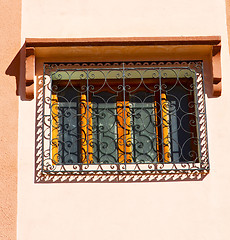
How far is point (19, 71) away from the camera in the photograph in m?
7.58

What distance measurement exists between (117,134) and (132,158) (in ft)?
1.18

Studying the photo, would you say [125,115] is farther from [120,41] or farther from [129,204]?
[129,204]

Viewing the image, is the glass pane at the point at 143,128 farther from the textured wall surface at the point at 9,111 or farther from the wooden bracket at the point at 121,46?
the textured wall surface at the point at 9,111

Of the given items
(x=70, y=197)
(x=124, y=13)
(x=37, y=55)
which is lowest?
(x=70, y=197)

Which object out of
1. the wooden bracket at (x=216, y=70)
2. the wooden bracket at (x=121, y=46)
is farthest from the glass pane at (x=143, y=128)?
the wooden bracket at (x=216, y=70)

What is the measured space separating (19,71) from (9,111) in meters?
0.53

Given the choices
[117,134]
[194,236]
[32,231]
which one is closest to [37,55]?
[117,134]

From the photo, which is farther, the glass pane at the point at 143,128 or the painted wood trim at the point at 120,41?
the glass pane at the point at 143,128

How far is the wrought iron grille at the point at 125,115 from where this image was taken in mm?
7445

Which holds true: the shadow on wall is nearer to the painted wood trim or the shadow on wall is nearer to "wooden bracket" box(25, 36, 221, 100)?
"wooden bracket" box(25, 36, 221, 100)

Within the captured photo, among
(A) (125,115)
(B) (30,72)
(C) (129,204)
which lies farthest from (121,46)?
(C) (129,204)

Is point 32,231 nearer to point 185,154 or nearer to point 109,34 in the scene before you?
point 185,154

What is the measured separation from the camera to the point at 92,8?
306 inches

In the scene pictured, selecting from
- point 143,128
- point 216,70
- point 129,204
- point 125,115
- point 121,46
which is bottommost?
point 129,204
